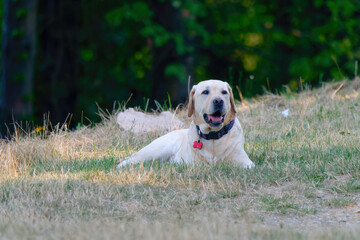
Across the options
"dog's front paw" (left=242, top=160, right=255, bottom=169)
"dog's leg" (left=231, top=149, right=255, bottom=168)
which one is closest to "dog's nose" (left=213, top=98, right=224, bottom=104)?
"dog's leg" (left=231, top=149, right=255, bottom=168)

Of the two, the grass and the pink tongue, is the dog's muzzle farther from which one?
the grass

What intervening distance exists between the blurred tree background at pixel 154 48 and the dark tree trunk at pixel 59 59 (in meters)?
0.03

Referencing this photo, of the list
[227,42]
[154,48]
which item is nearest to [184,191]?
[154,48]

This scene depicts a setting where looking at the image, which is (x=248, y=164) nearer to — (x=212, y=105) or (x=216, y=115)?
(x=216, y=115)

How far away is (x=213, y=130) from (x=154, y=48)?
11957mm

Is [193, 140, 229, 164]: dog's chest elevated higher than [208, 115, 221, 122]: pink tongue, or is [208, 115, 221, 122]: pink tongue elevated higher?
[208, 115, 221, 122]: pink tongue

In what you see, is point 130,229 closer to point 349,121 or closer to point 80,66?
point 349,121

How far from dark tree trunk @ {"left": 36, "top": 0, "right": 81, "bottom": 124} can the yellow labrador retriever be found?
11758 mm

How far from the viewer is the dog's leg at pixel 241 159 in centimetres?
648

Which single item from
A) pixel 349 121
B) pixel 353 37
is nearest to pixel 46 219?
pixel 349 121

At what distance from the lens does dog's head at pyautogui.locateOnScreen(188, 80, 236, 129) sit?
642 cm

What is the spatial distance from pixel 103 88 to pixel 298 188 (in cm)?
1612

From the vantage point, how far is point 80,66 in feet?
71.2

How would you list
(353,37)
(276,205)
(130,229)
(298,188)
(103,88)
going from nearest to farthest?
1. (130,229)
2. (276,205)
3. (298,188)
4. (353,37)
5. (103,88)
